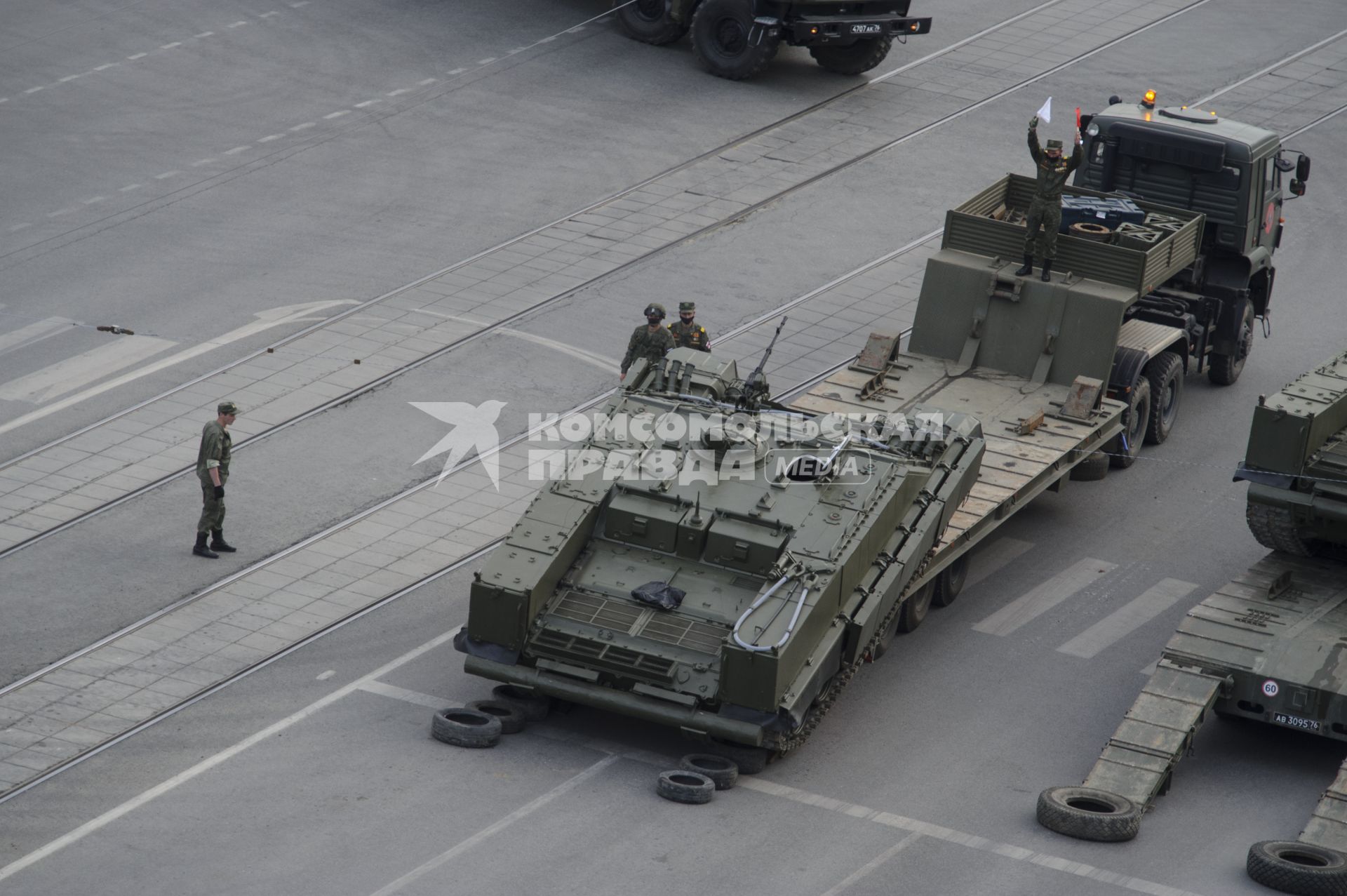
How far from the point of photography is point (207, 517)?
1917cm

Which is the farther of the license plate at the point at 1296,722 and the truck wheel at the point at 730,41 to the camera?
the truck wheel at the point at 730,41

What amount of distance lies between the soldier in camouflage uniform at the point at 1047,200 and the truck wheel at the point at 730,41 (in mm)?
10664

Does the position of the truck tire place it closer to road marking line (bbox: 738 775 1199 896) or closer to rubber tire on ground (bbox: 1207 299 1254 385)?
road marking line (bbox: 738 775 1199 896)

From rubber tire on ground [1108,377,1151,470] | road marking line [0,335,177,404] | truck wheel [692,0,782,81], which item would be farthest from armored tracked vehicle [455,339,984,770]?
truck wheel [692,0,782,81]

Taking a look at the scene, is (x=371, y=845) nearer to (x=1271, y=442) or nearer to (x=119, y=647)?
(x=119, y=647)

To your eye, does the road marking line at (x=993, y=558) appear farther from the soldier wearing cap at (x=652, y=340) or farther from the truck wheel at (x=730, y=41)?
the truck wheel at (x=730, y=41)

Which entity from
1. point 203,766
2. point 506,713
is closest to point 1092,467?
point 506,713

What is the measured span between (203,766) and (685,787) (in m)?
3.68

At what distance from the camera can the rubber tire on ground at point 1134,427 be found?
2166cm

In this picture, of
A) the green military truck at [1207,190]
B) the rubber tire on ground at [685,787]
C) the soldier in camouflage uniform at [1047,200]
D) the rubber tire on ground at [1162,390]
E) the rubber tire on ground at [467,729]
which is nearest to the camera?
the rubber tire on ground at [685,787]

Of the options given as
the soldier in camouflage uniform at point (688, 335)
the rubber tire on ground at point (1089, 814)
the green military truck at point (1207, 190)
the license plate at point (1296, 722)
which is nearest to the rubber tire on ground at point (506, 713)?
the rubber tire on ground at point (1089, 814)

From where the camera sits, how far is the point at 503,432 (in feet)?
72.3

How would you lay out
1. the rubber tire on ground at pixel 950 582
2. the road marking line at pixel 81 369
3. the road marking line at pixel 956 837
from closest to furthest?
the road marking line at pixel 956 837 → the rubber tire on ground at pixel 950 582 → the road marking line at pixel 81 369

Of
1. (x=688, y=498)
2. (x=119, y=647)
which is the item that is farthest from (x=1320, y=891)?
(x=119, y=647)
